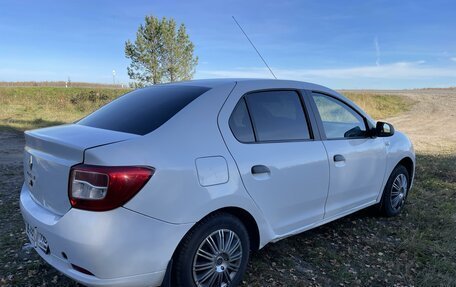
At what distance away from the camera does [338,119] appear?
4.37 m

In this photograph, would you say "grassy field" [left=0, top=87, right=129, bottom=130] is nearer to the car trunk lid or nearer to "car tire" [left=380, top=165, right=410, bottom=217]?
the car trunk lid

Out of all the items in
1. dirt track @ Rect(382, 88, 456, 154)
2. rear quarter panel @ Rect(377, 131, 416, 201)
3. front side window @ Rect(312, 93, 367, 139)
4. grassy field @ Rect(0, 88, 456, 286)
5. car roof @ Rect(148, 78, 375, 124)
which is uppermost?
car roof @ Rect(148, 78, 375, 124)

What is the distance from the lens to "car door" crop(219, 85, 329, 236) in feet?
9.88

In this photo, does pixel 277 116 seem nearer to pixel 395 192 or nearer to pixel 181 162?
pixel 181 162

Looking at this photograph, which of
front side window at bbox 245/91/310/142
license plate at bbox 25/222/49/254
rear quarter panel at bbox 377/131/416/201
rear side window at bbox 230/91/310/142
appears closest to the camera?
license plate at bbox 25/222/49/254

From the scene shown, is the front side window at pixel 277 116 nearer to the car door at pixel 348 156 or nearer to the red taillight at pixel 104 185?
the car door at pixel 348 156

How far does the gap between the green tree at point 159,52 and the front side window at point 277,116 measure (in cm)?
1790

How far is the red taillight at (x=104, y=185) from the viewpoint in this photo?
234 centimetres

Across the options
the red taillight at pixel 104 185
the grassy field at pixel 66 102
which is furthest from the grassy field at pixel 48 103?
the red taillight at pixel 104 185

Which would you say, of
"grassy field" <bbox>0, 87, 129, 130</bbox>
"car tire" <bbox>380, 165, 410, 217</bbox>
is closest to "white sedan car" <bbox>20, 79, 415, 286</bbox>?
"car tire" <bbox>380, 165, 410, 217</bbox>

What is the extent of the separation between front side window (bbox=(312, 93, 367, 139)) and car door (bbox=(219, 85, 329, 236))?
0.29 m

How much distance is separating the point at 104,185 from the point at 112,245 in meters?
0.37

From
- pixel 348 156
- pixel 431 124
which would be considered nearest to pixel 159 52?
pixel 431 124

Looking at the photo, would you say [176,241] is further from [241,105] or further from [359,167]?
[359,167]
